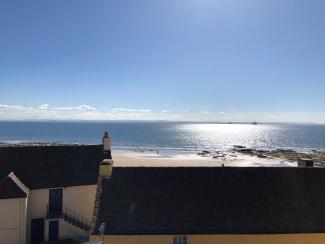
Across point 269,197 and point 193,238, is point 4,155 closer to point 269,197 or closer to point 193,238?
point 193,238

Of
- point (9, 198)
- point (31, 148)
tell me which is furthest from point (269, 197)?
point (31, 148)

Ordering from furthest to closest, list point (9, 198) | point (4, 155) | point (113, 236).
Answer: point (4, 155) → point (9, 198) → point (113, 236)

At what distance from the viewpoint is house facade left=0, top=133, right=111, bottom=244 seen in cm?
2323

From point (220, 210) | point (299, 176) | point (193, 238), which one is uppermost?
point (299, 176)

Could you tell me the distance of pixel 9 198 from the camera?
22953 mm

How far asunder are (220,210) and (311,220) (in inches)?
166

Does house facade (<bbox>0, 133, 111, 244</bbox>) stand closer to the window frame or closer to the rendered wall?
→ the rendered wall

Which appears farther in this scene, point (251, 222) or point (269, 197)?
point (269, 197)

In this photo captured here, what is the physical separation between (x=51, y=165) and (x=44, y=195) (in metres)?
2.54

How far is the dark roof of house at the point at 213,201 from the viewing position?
52.6ft

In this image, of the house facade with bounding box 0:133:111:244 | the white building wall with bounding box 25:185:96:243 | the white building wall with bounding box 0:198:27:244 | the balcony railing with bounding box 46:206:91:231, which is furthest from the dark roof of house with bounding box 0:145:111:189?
the white building wall with bounding box 0:198:27:244

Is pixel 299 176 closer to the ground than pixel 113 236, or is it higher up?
higher up

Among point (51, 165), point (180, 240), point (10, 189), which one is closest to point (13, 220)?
point (10, 189)

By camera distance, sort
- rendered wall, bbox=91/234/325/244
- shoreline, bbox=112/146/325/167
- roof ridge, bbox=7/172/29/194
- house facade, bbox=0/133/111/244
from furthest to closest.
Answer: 1. shoreline, bbox=112/146/325/167
2. roof ridge, bbox=7/172/29/194
3. house facade, bbox=0/133/111/244
4. rendered wall, bbox=91/234/325/244
